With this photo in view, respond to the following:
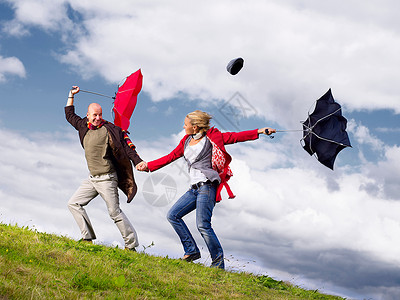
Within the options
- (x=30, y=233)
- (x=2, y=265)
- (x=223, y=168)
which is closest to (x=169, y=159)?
(x=223, y=168)

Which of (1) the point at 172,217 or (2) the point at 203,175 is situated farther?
(1) the point at 172,217

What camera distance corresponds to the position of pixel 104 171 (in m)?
9.49

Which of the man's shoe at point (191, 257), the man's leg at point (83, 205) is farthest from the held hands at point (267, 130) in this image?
the man's leg at point (83, 205)

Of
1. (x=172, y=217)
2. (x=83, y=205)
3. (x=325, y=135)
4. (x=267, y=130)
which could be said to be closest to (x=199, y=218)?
(x=172, y=217)

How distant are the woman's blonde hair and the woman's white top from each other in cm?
24

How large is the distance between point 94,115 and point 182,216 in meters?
3.04

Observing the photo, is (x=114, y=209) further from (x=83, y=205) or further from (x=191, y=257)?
(x=191, y=257)

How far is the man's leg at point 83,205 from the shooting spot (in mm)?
9695

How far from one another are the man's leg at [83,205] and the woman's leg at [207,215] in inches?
105

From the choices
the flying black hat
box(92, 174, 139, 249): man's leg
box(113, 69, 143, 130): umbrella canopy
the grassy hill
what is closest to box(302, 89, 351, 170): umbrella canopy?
the flying black hat

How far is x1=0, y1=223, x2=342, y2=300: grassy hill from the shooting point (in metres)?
5.76

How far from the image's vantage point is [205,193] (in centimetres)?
864

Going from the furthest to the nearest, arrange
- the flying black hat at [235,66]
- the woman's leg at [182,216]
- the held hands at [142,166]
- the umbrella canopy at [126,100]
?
the umbrella canopy at [126,100] → the flying black hat at [235,66] → the held hands at [142,166] → the woman's leg at [182,216]

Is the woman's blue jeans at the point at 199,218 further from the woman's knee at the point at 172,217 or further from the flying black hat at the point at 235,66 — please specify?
the flying black hat at the point at 235,66
